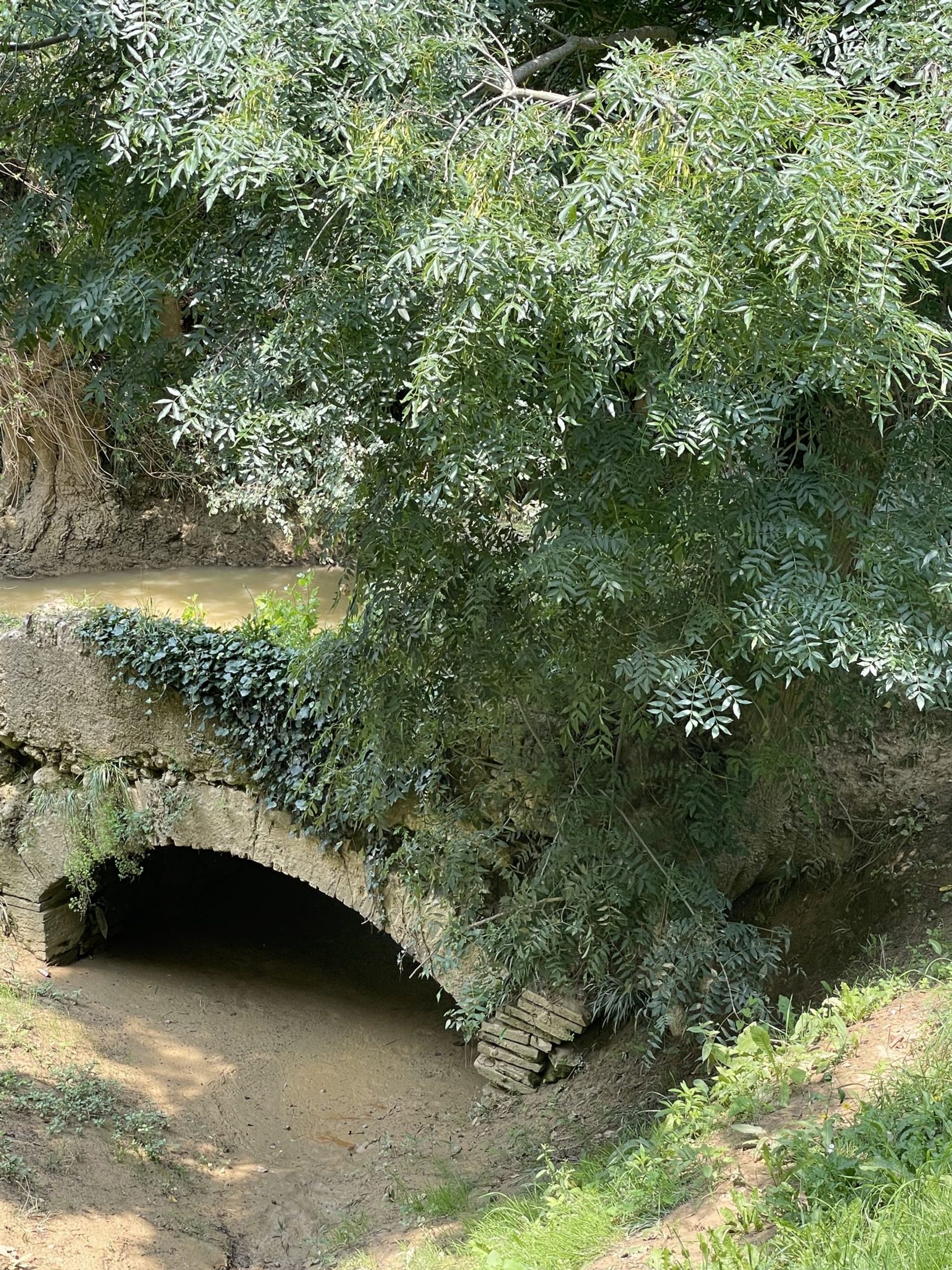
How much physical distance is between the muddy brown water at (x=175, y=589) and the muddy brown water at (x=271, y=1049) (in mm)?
2088

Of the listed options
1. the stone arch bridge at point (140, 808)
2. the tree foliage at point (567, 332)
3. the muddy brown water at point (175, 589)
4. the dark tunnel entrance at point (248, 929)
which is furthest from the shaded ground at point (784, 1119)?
the muddy brown water at point (175, 589)

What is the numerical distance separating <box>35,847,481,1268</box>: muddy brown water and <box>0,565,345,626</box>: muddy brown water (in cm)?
209

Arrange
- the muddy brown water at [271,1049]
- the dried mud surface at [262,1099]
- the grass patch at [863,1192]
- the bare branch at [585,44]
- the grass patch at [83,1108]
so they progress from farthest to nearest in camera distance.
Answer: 1. the grass patch at [83,1108]
2. the muddy brown water at [271,1049]
3. the dried mud surface at [262,1099]
4. the bare branch at [585,44]
5. the grass patch at [863,1192]

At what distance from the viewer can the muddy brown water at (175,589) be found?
8547 mm

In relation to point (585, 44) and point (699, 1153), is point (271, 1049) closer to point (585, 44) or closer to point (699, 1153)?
point (699, 1153)

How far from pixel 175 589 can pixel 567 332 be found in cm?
874

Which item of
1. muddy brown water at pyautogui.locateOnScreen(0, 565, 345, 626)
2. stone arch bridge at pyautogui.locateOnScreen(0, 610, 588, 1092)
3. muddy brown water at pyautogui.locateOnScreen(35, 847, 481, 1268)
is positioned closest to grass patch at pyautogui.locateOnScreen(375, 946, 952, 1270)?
muddy brown water at pyautogui.locateOnScreen(35, 847, 481, 1268)

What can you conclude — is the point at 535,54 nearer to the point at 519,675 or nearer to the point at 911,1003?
the point at 519,675

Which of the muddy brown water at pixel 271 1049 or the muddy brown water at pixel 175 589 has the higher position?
the muddy brown water at pixel 175 589

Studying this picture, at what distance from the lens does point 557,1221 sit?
404 cm

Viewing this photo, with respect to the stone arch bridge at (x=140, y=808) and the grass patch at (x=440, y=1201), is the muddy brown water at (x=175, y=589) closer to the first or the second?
the stone arch bridge at (x=140, y=808)

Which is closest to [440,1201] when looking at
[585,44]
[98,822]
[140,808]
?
[140,808]

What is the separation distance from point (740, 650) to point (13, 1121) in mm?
5074

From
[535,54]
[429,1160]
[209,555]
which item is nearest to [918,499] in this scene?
[535,54]
